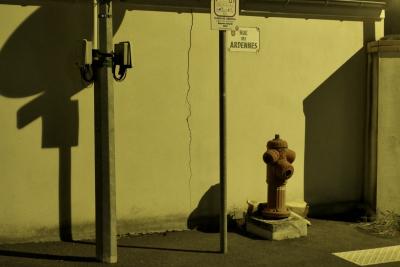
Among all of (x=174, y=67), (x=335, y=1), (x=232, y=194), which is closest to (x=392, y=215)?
(x=232, y=194)

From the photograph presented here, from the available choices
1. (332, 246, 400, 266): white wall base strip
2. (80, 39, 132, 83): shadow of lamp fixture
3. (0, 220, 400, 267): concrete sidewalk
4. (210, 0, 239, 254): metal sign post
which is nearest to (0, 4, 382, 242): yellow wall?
(0, 220, 400, 267): concrete sidewalk

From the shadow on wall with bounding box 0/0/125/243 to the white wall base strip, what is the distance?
338 cm

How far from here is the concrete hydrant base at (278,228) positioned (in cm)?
746

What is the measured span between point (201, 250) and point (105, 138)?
72.0 inches

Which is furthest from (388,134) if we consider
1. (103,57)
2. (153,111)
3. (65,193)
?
(65,193)

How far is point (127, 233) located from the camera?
296 inches

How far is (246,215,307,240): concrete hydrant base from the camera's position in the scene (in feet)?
24.5

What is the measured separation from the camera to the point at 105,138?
627cm

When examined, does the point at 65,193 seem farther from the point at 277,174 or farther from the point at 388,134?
the point at 388,134

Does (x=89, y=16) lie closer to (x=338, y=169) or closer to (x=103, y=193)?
(x=103, y=193)

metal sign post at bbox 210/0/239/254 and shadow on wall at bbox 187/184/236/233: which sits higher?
metal sign post at bbox 210/0/239/254

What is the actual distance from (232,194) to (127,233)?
1573 mm

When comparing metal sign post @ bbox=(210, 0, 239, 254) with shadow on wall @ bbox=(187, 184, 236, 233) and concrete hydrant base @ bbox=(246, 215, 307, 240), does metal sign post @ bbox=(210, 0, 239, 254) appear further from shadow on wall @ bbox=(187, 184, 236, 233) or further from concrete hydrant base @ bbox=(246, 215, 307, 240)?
shadow on wall @ bbox=(187, 184, 236, 233)

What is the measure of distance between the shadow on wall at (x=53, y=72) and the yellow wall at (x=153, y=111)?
1cm
